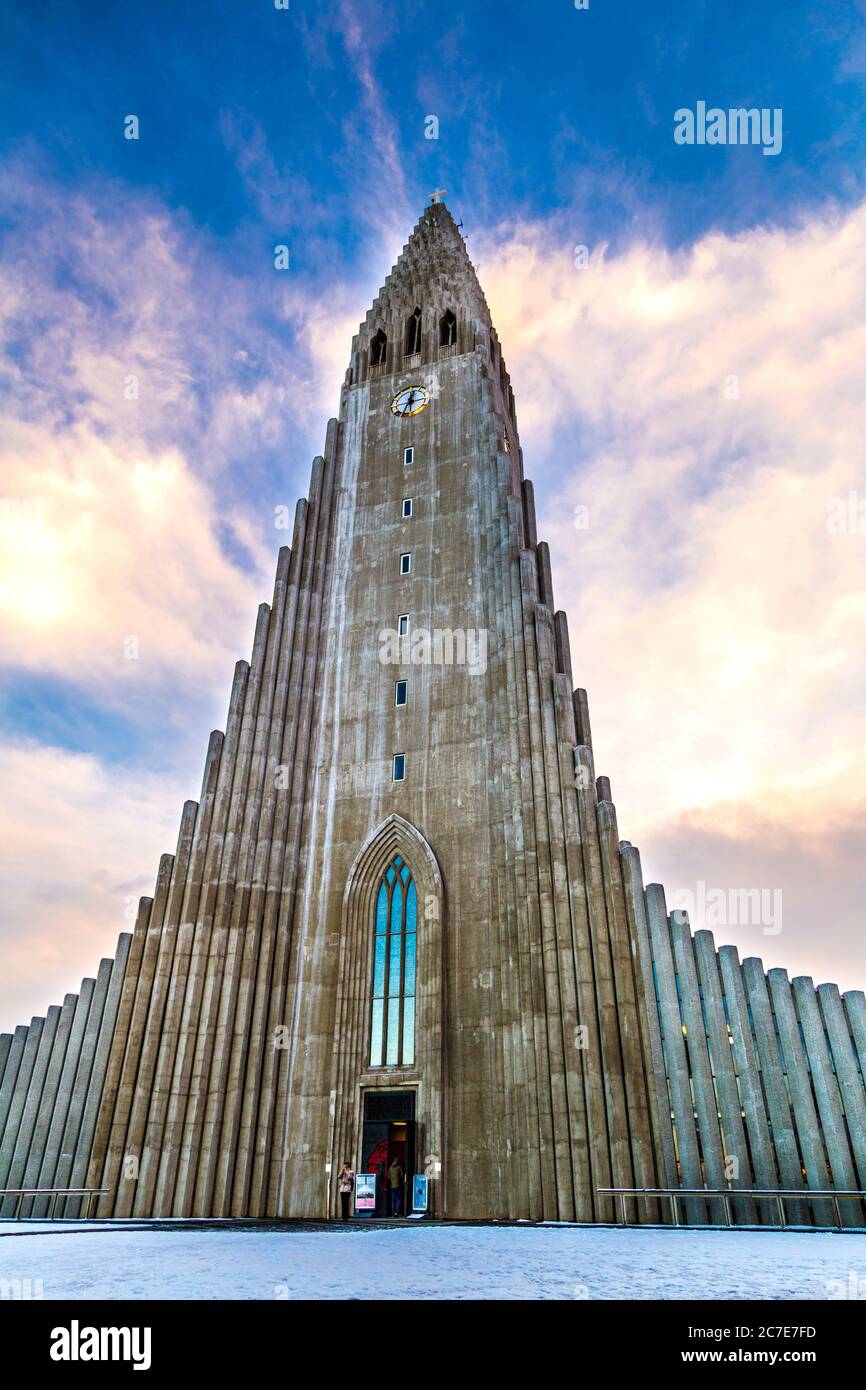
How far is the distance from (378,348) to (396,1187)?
38.6 meters

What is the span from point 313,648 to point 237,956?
13.2 metres

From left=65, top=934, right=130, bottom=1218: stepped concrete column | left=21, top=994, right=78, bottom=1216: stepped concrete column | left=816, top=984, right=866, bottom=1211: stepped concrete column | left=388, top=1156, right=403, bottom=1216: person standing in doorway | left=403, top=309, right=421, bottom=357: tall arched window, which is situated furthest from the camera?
left=403, top=309, right=421, bottom=357: tall arched window

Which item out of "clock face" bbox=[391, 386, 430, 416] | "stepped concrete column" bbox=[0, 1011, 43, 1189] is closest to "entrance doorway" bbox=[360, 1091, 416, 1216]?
"stepped concrete column" bbox=[0, 1011, 43, 1189]

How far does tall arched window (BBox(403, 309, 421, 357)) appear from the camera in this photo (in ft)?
143

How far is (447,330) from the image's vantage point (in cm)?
4309

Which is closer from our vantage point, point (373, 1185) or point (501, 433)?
point (373, 1185)

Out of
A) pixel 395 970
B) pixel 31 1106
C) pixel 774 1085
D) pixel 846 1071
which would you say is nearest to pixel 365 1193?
pixel 395 970

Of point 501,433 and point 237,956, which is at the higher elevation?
point 501,433

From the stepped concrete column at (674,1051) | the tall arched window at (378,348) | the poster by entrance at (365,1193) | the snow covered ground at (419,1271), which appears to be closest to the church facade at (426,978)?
the stepped concrete column at (674,1051)

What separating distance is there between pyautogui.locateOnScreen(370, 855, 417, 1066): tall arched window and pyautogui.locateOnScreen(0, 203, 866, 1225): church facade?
0.09m

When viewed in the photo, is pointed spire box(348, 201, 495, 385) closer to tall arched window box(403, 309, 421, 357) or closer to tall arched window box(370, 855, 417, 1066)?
tall arched window box(403, 309, 421, 357)
